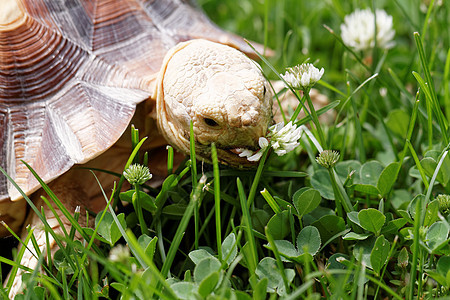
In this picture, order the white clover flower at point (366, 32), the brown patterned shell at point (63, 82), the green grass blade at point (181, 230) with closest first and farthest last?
the green grass blade at point (181, 230) → the brown patterned shell at point (63, 82) → the white clover flower at point (366, 32)

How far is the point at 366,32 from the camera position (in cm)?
185

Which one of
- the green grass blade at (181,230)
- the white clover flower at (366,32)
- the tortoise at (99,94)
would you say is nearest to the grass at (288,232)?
the green grass blade at (181,230)

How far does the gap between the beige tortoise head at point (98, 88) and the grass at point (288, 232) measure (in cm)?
11

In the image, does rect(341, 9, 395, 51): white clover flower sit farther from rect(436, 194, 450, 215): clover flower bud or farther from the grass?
rect(436, 194, 450, 215): clover flower bud

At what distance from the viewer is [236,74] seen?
118cm

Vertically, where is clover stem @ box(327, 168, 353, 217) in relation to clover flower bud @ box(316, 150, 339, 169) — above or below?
below

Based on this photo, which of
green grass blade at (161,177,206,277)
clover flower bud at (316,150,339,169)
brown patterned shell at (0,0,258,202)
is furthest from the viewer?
brown patterned shell at (0,0,258,202)

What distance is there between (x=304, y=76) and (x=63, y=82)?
0.71 m

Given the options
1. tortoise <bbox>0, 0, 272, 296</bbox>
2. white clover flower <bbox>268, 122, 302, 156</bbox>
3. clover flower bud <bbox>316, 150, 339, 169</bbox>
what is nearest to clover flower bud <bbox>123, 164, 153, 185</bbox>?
tortoise <bbox>0, 0, 272, 296</bbox>

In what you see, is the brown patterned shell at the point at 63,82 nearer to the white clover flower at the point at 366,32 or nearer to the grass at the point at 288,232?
the grass at the point at 288,232

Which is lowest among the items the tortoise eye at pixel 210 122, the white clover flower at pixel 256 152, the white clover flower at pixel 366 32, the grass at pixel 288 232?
the grass at pixel 288 232

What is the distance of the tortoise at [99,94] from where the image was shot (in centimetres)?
117

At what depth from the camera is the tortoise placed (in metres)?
1.17

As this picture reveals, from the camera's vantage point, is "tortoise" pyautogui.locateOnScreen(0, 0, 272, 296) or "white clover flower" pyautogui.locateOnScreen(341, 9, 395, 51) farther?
"white clover flower" pyautogui.locateOnScreen(341, 9, 395, 51)
